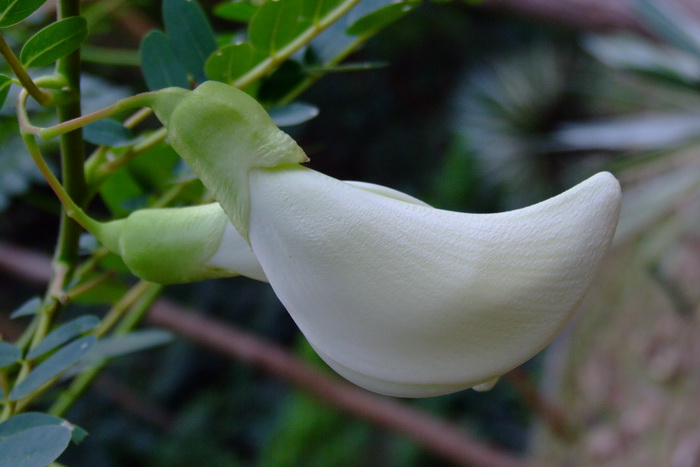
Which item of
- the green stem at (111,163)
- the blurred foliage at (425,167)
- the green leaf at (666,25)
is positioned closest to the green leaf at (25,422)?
the green stem at (111,163)

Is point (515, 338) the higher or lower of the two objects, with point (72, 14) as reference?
lower

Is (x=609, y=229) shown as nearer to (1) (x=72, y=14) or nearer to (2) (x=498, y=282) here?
(2) (x=498, y=282)

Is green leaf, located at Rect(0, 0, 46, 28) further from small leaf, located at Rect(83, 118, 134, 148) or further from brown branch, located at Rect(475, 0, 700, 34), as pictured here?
brown branch, located at Rect(475, 0, 700, 34)

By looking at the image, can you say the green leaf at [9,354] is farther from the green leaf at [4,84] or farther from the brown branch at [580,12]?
the brown branch at [580,12]

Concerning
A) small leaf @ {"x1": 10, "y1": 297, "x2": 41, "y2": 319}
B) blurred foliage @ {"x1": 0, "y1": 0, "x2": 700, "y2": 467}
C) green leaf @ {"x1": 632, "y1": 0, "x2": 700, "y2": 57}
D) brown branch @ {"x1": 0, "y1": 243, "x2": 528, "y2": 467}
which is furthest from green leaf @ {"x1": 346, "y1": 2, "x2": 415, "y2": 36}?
green leaf @ {"x1": 632, "y1": 0, "x2": 700, "y2": 57}

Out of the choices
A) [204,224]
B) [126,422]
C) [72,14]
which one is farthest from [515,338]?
[126,422]

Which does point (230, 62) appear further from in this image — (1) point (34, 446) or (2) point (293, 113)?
(1) point (34, 446)
